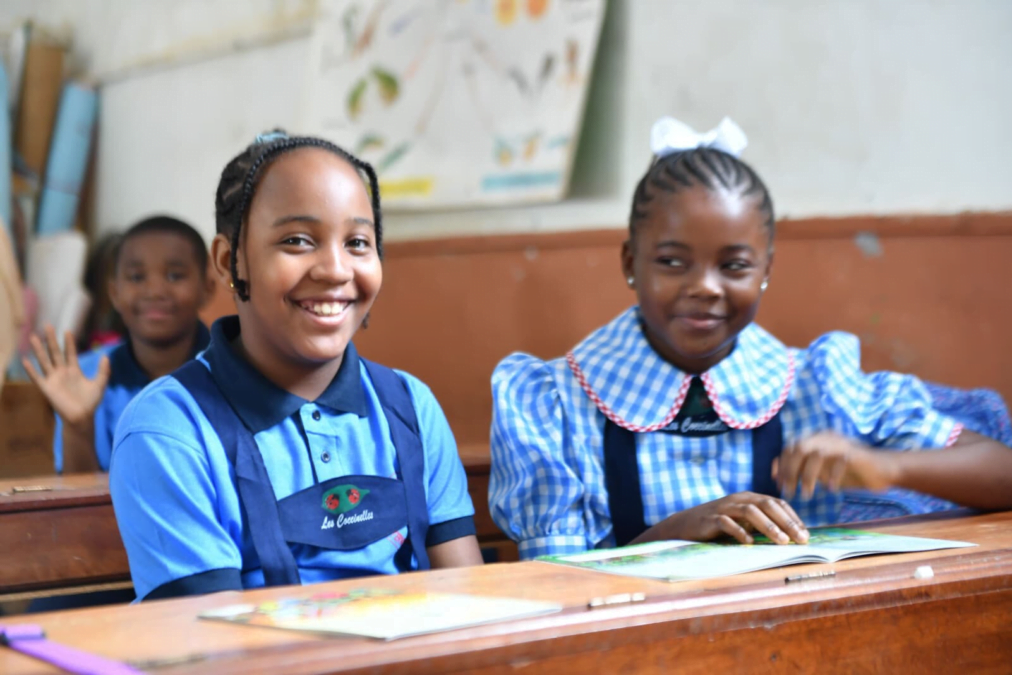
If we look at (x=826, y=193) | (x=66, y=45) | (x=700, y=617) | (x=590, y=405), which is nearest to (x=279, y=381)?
(x=590, y=405)

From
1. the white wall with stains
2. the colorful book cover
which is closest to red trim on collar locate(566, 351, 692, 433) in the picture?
the white wall with stains

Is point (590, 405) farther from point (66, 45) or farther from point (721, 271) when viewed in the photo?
point (66, 45)

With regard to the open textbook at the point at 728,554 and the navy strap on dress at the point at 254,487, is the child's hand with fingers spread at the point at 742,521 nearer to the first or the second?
the open textbook at the point at 728,554

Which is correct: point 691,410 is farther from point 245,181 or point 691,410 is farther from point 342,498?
point 245,181

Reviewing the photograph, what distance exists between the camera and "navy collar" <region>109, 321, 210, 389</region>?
95.8 inches

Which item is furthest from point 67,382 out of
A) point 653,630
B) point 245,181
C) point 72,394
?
point 653,630

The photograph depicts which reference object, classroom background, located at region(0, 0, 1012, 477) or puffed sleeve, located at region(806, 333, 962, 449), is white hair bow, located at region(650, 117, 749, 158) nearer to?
puffed sleeve, located at region(806, 333, 962, 449)

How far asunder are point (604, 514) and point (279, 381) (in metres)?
0.51

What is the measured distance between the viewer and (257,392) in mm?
1319

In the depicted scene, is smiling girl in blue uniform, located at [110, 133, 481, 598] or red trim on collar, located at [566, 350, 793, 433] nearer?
smiling girl in blue uniform, located at [110, 133, 481, 598]

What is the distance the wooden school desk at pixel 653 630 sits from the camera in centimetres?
77

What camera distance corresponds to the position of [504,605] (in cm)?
90

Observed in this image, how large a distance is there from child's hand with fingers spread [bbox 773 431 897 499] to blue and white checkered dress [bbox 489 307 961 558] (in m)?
0.13

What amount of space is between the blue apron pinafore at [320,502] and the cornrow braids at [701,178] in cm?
54
